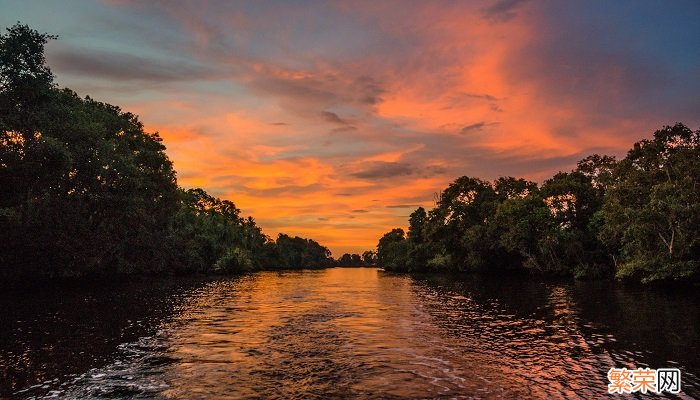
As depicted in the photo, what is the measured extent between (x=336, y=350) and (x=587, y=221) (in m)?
77.0

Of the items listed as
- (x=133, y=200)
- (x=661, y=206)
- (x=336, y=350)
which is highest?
(x=133, y=200)

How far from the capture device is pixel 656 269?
5128cm

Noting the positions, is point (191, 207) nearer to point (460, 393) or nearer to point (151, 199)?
point (151, 199)

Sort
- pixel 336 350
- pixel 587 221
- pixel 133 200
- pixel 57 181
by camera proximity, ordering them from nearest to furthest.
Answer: pixel 336 350 → pixel 57 181 → pixel 133 200 → pixel 587 221

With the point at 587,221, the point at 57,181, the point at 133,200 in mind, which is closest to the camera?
the point at 57,181

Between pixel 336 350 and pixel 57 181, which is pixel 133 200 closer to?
pixel 57 181

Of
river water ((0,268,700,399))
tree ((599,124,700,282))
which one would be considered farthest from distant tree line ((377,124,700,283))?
river water ((0,268,700,399))

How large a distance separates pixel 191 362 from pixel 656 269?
5179cm

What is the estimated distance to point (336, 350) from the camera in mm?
21281

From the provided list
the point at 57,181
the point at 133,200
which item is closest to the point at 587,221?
the point at 133,200

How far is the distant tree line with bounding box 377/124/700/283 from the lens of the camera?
50125 mm

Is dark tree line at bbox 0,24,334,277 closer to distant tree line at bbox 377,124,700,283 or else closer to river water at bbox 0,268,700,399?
river water at bbox 0,268,700,399

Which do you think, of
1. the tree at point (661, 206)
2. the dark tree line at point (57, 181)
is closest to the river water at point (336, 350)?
the dark tree line at point (57, 181)

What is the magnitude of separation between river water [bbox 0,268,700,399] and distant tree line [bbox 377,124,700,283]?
1707 centimetres
